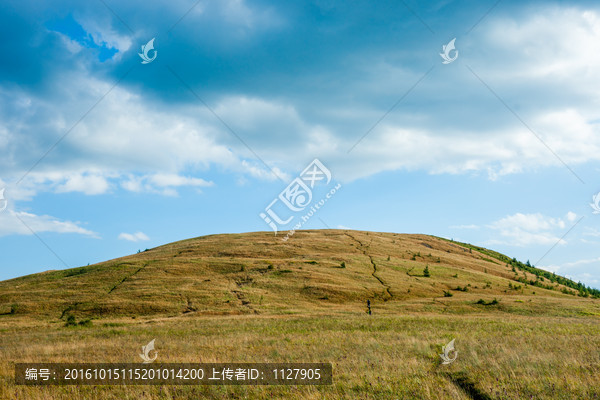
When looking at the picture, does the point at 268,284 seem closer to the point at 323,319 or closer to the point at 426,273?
the point at 323,319

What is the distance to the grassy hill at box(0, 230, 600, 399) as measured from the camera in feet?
32.3

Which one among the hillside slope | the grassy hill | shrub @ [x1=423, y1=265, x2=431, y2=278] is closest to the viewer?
the grassy hill

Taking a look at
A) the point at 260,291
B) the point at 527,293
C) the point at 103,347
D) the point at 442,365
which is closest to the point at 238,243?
the point at 260,291

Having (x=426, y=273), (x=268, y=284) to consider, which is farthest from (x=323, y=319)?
(x=426, y=273)

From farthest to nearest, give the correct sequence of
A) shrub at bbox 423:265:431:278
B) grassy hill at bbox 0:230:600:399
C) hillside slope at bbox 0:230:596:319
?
shrub at bbox 423:265:431:278
hillside slope at bbox 0:230:596:319
grassy hill at bbox 0:230:600:399

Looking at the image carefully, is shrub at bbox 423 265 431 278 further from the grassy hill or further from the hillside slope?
the hillside slope

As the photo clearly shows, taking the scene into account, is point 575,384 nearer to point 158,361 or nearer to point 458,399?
point 458,399

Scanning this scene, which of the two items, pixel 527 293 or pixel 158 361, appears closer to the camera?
pixel 158 361

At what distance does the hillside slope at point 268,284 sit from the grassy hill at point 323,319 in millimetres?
288

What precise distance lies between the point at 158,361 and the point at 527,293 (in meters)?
63.0

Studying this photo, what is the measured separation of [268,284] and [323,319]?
73.8 ft

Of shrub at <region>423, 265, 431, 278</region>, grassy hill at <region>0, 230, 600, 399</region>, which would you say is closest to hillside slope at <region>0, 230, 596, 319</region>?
grassy hill at <region>0, 230, 600, 399</region>

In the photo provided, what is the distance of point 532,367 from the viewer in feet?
34.3

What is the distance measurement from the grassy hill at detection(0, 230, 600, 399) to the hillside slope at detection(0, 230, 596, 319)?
29 centimetres
